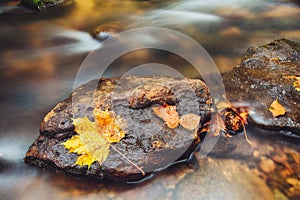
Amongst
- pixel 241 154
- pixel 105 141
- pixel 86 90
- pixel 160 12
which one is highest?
pixel 160 12

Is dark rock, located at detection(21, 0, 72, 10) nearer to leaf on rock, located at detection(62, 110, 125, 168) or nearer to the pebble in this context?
leaf on rock, located at detection(62, 110, 125, 168)

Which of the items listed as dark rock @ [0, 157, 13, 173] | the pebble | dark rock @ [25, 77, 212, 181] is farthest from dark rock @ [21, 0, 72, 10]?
the pebble

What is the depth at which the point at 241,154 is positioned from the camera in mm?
2672

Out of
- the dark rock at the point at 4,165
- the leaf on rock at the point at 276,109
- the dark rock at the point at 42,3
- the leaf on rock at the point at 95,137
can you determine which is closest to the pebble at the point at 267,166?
the leaf on rock at the point at 276,109

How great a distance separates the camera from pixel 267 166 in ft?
8.41

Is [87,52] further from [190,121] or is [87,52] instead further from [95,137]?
[190,121]

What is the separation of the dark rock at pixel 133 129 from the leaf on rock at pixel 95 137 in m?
0.05

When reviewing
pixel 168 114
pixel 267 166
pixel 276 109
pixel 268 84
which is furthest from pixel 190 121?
pixel 268 84

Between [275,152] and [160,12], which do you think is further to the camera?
[160,12]

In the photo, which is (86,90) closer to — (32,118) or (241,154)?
(32,118)

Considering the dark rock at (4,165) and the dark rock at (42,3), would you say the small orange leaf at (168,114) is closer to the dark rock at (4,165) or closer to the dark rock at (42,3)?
the dark rock at (4,165)

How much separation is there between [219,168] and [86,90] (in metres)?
1.79

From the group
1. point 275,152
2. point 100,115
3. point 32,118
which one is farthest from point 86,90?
point 275,152

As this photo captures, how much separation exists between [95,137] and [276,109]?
2095 mm
